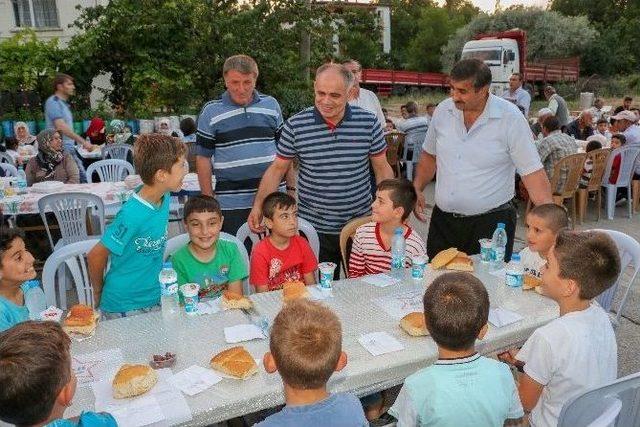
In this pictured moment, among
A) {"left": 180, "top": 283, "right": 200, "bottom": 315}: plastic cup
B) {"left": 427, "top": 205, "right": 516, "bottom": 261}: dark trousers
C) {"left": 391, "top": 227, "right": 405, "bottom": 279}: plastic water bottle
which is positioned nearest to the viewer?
{"left": 180, "top": 283, "right": 200, "bottom": 315}: plastic cup

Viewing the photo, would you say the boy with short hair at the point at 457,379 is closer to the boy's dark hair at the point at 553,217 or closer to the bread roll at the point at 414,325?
the bread roll at the point at 414,325

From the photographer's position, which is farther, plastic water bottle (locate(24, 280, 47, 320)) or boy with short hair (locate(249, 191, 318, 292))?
boy with short hair (locate(249, 191, 318, 292))

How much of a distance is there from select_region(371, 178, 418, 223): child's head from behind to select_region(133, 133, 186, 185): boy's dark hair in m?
1.18

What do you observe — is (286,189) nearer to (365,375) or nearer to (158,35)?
(365,375)

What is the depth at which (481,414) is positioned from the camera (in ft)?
A: 5.38

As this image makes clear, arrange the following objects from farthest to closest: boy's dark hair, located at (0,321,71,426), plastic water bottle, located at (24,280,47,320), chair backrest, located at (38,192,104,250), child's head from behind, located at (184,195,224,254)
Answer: chair backrest, located at (38,192,104,250)
child's head from behind, located at (184,195,224,254)
plastic water bottle, located at (24,280,47,320)
boy's dark hair, located at (0,321,71,426)

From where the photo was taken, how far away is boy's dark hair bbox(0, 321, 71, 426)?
141 cm

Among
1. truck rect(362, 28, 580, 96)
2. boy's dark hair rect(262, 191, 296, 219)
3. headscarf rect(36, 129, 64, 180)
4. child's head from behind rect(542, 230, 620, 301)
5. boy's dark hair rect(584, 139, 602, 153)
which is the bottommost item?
boy's dark hair rect(584, 139, 602, 153)

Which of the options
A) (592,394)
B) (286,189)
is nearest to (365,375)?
(592,394)

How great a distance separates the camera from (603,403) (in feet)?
5.35

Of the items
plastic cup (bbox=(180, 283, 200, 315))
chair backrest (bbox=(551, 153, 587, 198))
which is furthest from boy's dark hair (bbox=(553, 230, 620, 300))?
chair backrest (bbox=(551, 153, 587, 198))

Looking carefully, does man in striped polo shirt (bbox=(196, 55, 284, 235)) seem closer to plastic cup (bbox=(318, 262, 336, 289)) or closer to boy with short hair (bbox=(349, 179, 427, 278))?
boy with short hair (bbox=(349, 179, 427, 278))

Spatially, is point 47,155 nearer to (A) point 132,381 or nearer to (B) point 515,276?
(A) point 132,381

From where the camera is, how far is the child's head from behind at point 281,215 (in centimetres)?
298
